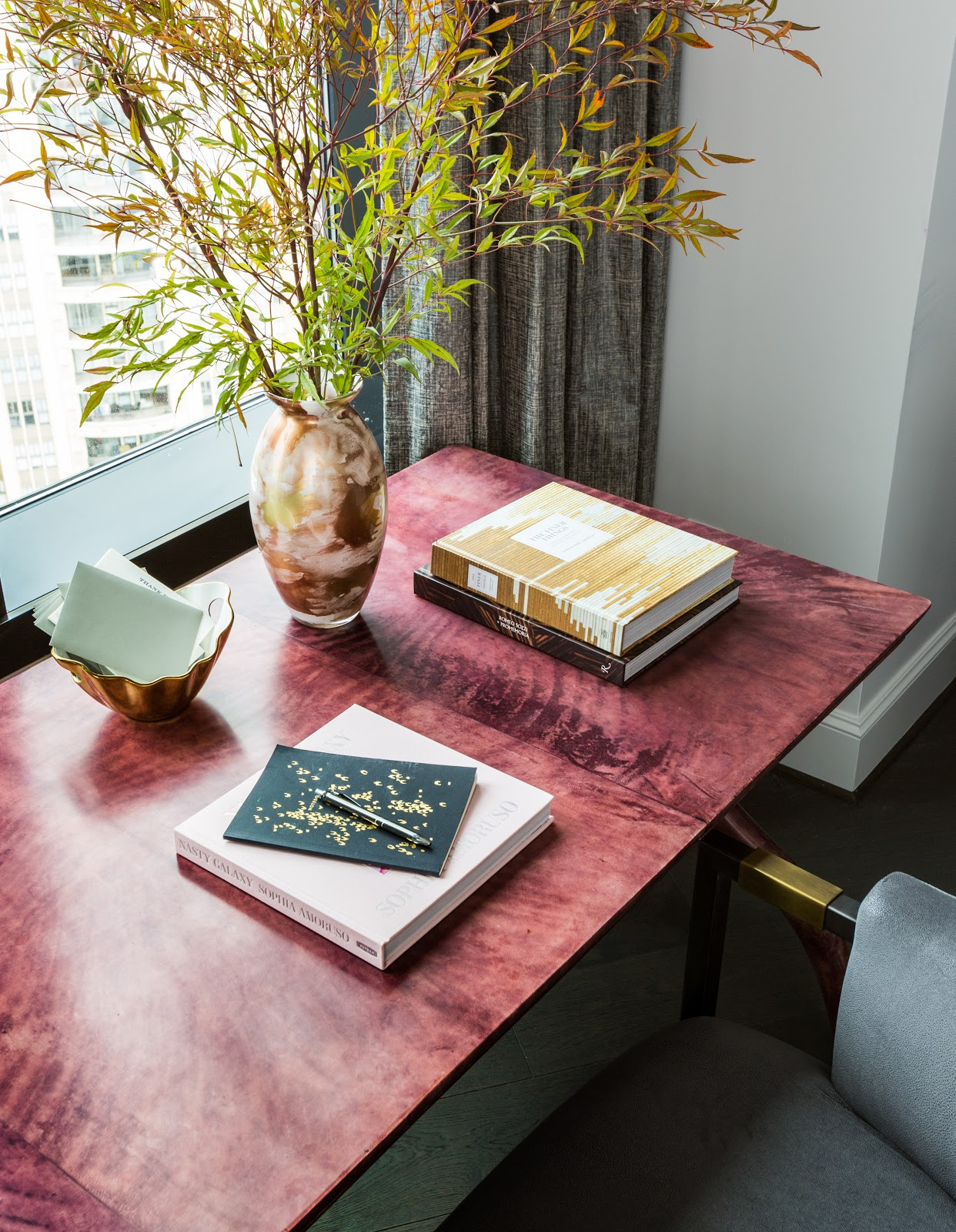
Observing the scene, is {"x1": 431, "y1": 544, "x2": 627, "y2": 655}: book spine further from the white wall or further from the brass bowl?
the white wall

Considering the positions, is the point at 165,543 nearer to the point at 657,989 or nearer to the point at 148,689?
the point at 148,689

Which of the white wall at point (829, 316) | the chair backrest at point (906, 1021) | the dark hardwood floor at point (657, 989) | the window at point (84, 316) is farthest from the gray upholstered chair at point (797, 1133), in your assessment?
the window at point (84, 316)

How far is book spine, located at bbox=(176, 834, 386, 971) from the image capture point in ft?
2.87

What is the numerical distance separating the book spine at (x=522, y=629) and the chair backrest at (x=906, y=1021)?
353 mm

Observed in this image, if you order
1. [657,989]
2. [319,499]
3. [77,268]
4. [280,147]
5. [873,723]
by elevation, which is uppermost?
[280,147]

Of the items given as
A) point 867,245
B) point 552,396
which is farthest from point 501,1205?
point 867,245

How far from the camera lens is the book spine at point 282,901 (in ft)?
2.87

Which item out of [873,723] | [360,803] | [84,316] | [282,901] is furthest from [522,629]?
[873,723]

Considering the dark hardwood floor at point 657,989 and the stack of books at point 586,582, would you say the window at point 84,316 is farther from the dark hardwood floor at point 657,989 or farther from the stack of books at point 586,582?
the dark hardwood floor at point 657,989

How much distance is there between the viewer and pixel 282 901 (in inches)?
36.2


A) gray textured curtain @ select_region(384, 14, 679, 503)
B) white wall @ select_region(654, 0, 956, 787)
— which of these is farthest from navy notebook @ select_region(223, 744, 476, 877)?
white wall @ select_region(654, 0, 956, 787)

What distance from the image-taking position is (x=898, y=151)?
163 cm

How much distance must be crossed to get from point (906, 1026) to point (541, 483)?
870 millimetres

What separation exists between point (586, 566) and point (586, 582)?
0.04m
